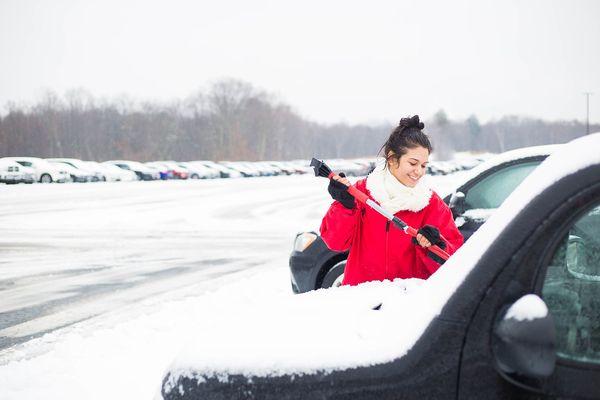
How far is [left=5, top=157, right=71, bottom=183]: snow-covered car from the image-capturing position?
110 feet

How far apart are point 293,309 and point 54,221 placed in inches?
561

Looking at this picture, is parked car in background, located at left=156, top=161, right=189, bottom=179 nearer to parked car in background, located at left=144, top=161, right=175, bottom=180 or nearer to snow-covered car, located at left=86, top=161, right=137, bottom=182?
parked car in background, located at left=144, top=161, right=175, bottom=180

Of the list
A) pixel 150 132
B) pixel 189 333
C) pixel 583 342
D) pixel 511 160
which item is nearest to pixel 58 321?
pixel 189 333

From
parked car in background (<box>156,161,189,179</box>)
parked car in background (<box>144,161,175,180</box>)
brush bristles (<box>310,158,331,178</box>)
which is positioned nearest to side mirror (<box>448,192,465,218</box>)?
brush bristles (<box>310,158,331,178</box>)

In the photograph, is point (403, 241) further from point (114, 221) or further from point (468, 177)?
point (114, 221)

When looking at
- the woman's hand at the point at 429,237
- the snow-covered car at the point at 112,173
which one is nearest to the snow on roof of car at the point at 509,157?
the woman's hand at the point at 429,237

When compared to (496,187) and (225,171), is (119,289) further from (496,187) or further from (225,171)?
(225,171)

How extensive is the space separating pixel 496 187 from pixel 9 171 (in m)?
34.1

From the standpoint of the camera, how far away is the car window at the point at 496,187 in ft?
15.1

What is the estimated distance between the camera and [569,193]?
4.22ft

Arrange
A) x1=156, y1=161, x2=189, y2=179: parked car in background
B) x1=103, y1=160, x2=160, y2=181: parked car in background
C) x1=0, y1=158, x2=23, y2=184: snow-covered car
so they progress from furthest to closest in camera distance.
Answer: x1=156, y1=161, x2=189, y2=179: parked car in background → x1=103, y1=160, x2=160, y2=181: parked car in background → x1=0, y1=158, x2=23, y2=184: snow-covered car

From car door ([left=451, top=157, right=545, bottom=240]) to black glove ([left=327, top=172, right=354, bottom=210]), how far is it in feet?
7.16

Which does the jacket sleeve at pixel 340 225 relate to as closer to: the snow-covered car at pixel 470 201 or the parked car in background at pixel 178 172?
the snow-covered car at pixel 470 201

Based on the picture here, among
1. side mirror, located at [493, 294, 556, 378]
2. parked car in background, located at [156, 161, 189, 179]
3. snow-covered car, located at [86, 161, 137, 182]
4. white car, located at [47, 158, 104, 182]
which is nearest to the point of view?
side mirror, located at [493, 294, 556, 378]
